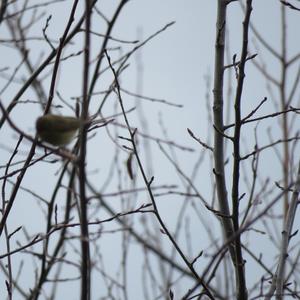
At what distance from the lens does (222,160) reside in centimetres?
215

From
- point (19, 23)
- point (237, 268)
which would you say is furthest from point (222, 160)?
point (19, 23)

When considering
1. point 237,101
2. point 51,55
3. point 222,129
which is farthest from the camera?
point 51,55

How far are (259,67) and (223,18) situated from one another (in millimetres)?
2262

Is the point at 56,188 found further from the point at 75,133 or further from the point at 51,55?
the point at 75,133

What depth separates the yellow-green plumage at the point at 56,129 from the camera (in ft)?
5.21

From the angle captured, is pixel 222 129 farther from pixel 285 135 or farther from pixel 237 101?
pixel 285 135

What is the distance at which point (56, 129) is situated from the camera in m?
1.59

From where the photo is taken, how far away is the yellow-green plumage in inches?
62.5

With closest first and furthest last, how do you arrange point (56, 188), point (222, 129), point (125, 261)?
point (222, 129) → point (56, 188) → point (125, 261)

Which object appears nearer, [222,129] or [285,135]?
[222,129]

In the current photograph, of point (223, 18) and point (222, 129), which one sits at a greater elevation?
point (223, 18)

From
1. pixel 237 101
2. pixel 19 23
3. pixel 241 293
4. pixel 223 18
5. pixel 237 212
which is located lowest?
pixel 241 293

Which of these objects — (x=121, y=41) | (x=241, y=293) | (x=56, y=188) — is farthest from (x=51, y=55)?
(x=241, y=293)

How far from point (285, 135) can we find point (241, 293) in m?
2.06
